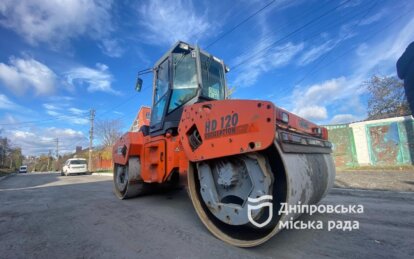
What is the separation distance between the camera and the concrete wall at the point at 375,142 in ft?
38.3

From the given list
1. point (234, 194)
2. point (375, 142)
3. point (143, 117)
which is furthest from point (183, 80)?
point (375, 142)

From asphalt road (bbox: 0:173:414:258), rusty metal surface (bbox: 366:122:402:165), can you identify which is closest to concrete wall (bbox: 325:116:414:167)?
rusty metal surface (bbox: 366:122:402:165)

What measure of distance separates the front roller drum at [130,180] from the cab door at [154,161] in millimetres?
326

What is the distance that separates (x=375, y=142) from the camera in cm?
1251

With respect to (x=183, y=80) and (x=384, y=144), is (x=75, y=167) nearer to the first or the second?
(x=183, y=80)

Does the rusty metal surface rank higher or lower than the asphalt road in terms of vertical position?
higher

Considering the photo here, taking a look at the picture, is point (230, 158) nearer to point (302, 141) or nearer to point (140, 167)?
point (302, 141)

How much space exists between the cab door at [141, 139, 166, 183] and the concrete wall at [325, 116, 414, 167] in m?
12.3

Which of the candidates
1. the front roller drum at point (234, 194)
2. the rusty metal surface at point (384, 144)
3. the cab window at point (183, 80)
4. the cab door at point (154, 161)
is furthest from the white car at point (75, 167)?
the rusty metal surface at point (384, 144)

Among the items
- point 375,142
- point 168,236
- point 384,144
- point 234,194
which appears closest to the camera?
point 234,194

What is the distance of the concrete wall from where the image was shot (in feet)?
38.3

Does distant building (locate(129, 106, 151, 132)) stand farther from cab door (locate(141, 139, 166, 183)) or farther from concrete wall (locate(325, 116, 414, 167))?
concrete wall (locate(325, 116, 414, 167))

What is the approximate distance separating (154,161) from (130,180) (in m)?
1.12

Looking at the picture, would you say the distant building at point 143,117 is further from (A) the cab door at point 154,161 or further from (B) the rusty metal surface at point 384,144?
(B) the rusty metal surface at point 384,144
